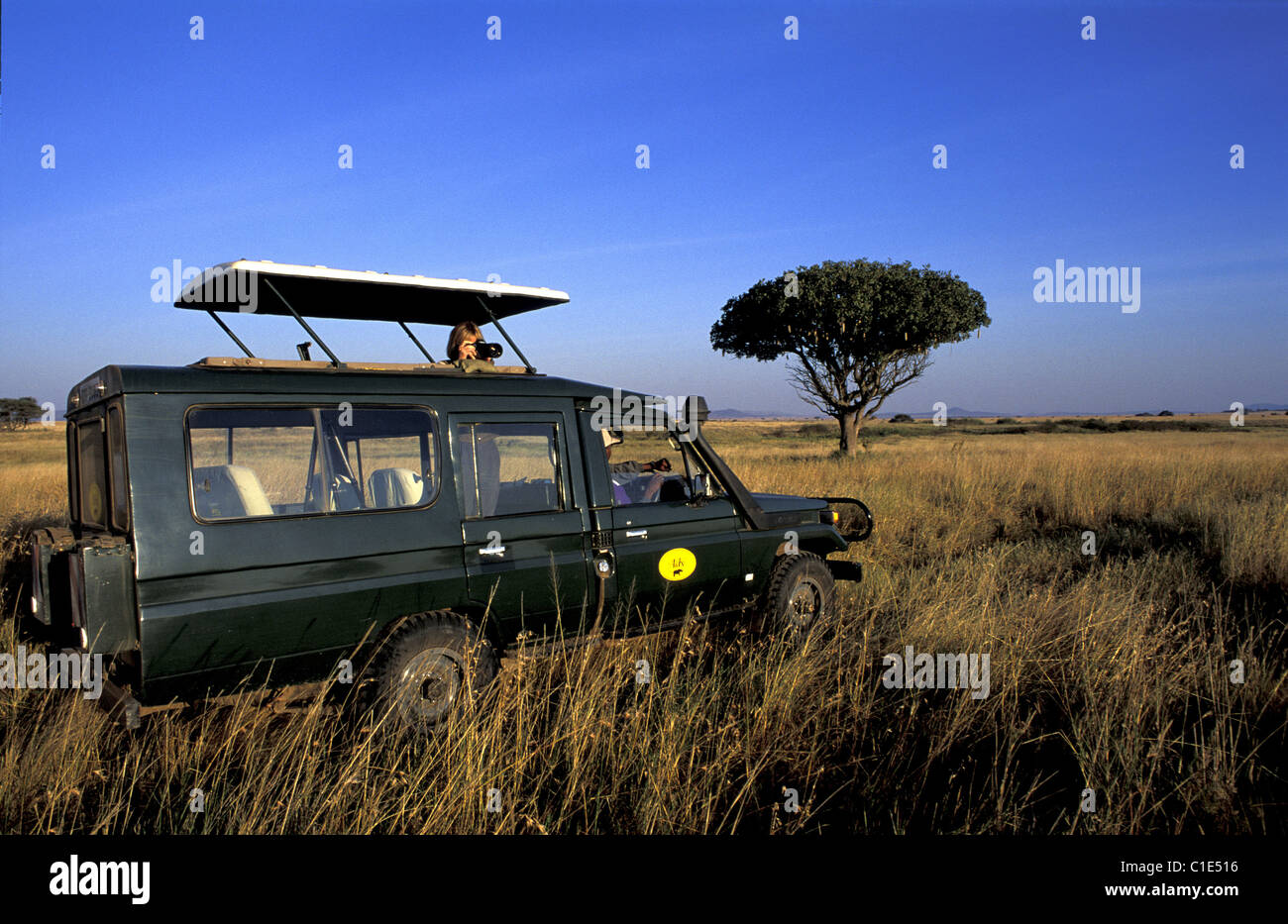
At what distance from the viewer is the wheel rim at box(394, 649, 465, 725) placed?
3.55 metres

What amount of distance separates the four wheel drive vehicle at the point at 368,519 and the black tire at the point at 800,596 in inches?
1.5

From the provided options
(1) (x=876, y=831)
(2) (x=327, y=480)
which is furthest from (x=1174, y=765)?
(2) (x=327, y=480)

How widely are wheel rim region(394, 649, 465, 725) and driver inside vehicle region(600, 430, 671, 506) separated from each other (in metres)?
1.40

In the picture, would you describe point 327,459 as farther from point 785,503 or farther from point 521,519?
point 785,503

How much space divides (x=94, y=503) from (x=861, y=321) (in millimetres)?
20374

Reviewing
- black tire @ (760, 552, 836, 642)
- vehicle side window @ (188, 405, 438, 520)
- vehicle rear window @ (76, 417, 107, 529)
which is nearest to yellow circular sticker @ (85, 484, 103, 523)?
vehicle rear window @ (76, 417, 107, 529)

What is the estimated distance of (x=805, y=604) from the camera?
5.45 metres

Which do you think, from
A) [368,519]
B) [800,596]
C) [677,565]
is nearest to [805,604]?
[800,596]

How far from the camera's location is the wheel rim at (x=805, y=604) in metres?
5.25

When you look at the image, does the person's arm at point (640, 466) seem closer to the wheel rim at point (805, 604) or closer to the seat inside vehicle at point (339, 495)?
the wheel rim at point (805, 604)

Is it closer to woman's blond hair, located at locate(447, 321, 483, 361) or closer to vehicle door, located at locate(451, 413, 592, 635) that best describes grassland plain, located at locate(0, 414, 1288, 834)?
vehicle door, located at locate(451, 413, 592, 635)

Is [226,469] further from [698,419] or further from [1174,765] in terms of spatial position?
[1174,765]

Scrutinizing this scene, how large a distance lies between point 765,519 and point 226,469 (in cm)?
A: 324

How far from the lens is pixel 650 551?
4520 millimetres
